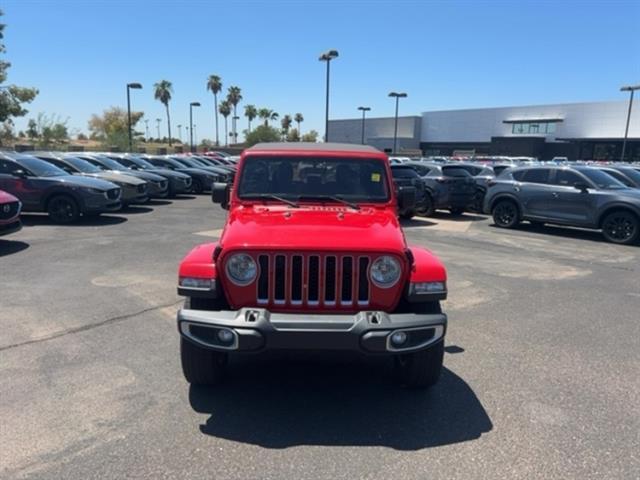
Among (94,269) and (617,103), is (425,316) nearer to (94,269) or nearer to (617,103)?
(94,269)

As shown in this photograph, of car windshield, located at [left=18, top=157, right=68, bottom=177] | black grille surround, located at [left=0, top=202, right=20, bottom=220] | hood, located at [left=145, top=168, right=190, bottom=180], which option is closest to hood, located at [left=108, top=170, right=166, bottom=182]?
hood, located at [left=145, top=168, right=190, bottom=180]

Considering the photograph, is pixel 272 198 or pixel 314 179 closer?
pixel 272 198

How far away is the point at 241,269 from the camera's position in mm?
3596

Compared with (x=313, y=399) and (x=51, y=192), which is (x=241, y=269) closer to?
(x=313, y=399)

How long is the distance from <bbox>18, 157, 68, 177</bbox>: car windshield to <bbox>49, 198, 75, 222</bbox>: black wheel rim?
2.72ft

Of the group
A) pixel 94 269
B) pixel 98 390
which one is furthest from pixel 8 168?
pixel 98 390

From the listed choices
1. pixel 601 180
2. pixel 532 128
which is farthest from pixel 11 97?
pixel 532 128

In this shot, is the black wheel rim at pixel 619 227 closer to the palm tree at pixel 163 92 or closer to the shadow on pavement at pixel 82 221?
the shadow on pavement at pixel 82 221

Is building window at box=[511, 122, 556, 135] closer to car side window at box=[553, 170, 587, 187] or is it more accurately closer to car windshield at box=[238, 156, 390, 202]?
car side window at box=[553, 170, 587, 187]

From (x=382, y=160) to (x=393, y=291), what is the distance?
1715 mm

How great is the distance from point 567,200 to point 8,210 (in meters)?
11.9

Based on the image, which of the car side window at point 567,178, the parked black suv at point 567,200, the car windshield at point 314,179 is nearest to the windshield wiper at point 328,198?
the car windshield at point 314,179

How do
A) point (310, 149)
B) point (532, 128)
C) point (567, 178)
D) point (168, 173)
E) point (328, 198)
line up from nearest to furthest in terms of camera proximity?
1. point (328, 198)
2. point (310, 149)
3. point (567, 178)
4. point (168, 173)
5. point (532, 128)

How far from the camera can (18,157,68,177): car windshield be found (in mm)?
12688
